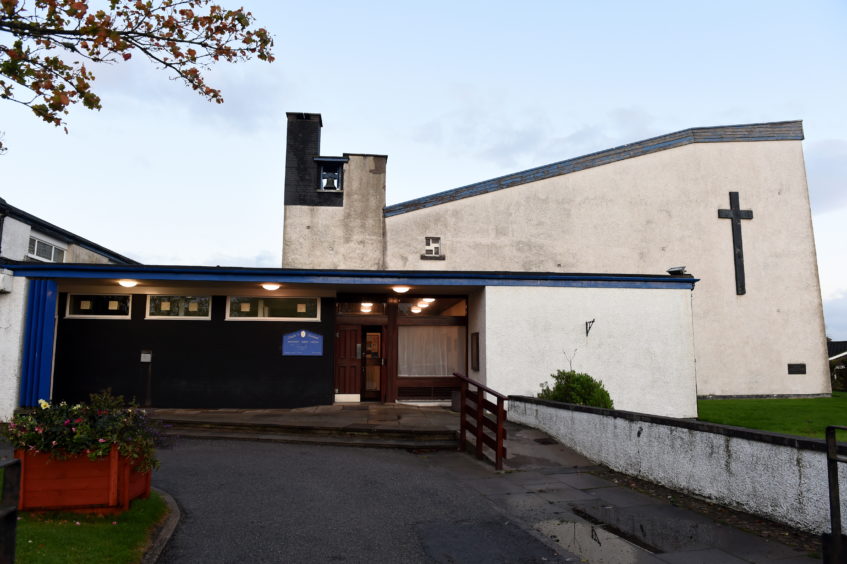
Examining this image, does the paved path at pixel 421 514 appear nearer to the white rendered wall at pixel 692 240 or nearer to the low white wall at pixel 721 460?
the low white wall at pixel 721 460

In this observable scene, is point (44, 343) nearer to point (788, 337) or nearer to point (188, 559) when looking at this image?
point (188, 559)

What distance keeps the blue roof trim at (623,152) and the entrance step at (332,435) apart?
10.8m

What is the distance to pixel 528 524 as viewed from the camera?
5844 millimetres

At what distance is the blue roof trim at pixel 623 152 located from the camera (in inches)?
778

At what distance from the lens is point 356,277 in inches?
505

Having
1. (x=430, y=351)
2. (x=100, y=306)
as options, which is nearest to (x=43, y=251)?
(x=100, y=306)

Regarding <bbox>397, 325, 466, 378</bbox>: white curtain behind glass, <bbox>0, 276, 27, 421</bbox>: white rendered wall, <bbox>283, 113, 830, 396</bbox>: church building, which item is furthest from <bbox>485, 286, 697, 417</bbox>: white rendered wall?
<bbox>0, 276, 27, 421</bbox>: white rendered wall

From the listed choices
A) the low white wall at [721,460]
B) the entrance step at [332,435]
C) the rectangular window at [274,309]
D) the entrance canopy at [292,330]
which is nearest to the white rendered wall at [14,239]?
the entrance canopy at [292,330]

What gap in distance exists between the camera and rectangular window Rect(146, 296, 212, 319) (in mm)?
13891

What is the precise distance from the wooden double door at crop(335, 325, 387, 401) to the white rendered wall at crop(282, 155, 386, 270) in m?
5.51

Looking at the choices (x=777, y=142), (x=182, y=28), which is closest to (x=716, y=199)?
(x=777, y=142)

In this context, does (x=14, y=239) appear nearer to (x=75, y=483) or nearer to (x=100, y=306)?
(x=100, y=306)

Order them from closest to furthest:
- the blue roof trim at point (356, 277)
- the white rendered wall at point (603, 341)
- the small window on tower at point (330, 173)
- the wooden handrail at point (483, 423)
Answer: the wooden handrail at point (483, 423), the blue roof trim at point (356, 277), the white rendered wall at point (603, 341), the small window on tower at point (330, 173)

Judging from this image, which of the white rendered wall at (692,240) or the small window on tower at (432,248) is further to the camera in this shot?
the small window on tower at (432,248)
